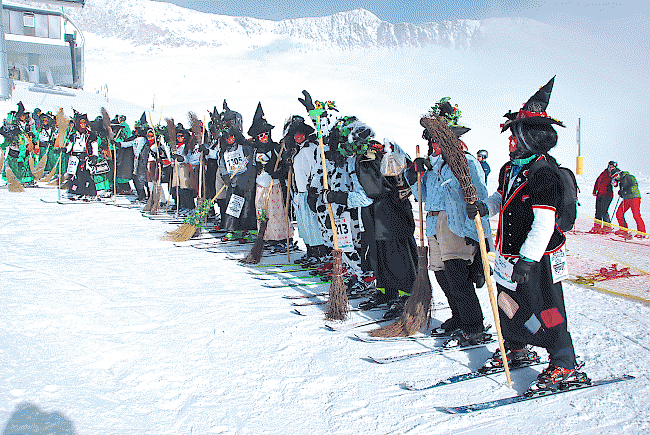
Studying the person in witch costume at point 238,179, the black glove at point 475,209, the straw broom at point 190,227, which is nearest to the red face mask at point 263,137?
the person in witch costume at point 238,179

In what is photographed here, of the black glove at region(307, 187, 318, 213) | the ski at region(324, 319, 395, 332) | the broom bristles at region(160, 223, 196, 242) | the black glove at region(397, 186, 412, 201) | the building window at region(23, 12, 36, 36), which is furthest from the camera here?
the building window at region(23, 12, 36, 36)

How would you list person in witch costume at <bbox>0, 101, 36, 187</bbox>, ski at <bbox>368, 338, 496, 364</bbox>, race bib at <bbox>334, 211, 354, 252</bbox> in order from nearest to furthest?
1. ski at <bbox>368, 338, 496, 364</bbox>
2. race bib at <bbox>334, 211, 354, 252</bbox>
3. person in witch costume at <bbox>0, 101, 36, 187</bbox>

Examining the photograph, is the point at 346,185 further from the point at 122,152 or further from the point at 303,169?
the point at 122,152

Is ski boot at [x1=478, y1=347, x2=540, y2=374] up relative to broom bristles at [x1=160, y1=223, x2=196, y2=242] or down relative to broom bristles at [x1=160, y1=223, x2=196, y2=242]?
up

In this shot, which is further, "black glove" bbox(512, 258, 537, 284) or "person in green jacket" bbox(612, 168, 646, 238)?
"person in green jacket" bbox(612, 168, 646, 238)

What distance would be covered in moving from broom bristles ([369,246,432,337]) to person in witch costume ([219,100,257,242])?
4123mm

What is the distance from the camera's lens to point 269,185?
666cm

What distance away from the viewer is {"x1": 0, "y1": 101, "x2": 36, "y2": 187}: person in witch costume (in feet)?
→ 47.8

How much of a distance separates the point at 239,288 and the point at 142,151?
A: 7574 mm

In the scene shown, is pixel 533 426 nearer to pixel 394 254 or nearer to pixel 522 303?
pixel 522 303

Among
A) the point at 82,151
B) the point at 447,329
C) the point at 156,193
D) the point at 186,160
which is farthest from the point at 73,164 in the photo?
the point at 447,329

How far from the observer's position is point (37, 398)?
2742mm

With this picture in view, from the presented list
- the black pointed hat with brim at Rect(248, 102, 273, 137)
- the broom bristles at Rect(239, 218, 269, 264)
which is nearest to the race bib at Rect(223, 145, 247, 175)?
the black pointed hat with brim at Rect(248, 102, 273, 137)

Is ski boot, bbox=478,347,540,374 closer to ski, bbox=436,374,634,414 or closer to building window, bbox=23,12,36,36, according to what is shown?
ski, bbox=436,374,634,414
